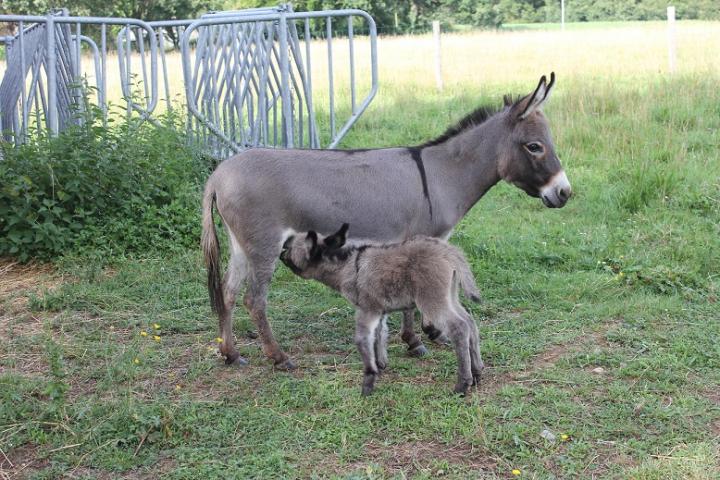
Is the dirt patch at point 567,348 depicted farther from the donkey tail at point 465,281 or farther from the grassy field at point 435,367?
the donkey tail at point 465,281

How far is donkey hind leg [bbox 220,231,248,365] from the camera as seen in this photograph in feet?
15.7

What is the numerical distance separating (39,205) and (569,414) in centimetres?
456

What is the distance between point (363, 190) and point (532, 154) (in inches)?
45.1

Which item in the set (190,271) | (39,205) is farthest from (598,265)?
(39,205)

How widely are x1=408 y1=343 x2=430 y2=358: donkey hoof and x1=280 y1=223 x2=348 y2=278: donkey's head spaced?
2.71 ft

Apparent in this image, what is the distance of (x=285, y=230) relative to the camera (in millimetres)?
4660

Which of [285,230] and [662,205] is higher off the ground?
[285,230]

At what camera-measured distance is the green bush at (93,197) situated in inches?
252

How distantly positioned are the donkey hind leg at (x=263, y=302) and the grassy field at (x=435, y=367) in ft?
0.40

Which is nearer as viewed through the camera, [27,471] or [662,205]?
[27,471]

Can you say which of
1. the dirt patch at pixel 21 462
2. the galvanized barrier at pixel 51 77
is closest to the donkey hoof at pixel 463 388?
the dirt patch at pixel 21 462

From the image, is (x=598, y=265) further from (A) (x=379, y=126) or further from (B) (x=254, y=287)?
(A) (x=379, y=126)

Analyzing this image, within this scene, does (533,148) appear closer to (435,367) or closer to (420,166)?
(420,166)

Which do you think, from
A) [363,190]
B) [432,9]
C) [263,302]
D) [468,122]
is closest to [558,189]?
[468,122]
